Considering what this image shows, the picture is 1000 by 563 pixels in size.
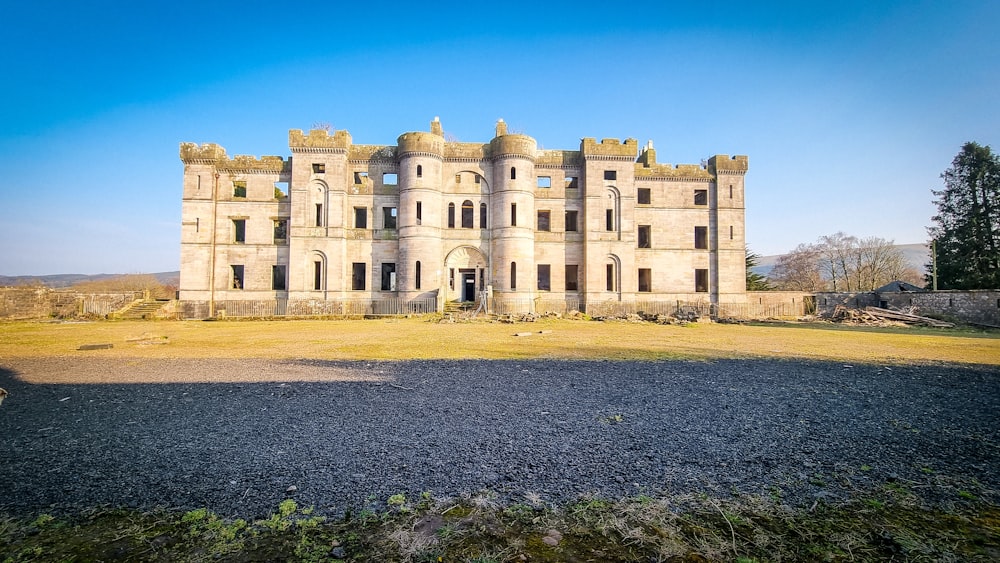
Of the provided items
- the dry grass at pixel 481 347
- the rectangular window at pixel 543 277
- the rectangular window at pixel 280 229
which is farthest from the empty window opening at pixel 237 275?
the rectangular window at pixel 543 277

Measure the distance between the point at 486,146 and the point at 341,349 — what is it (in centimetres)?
2016

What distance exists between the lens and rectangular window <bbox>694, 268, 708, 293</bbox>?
29281 mm

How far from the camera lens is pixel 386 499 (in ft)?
10.1

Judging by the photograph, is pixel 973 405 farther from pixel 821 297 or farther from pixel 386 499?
pixel 821 297

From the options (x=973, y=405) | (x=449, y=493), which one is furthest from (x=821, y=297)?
(x=449, y=493)

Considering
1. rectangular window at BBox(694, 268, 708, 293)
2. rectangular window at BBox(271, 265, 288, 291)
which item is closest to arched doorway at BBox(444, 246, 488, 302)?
rectangular window at BBox(271, 265, 288, 291)

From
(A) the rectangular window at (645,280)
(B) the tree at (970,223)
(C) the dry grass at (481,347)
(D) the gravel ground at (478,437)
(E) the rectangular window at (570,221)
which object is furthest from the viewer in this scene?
(E) the rectangular window at (570,221)

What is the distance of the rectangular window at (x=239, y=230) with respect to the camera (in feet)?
91.0

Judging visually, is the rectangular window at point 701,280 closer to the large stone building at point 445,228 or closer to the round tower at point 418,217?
the large stone building at point 445,228

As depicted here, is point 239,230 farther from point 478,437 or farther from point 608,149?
point 478,437

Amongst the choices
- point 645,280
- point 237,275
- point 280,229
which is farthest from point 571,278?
point 237,275

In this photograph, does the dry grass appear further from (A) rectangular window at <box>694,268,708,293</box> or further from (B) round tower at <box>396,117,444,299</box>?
(A) rectangular window at <box>694,268,708,293</box>

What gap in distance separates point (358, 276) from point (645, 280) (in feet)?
69.6

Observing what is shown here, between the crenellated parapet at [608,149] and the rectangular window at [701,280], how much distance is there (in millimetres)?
9799
